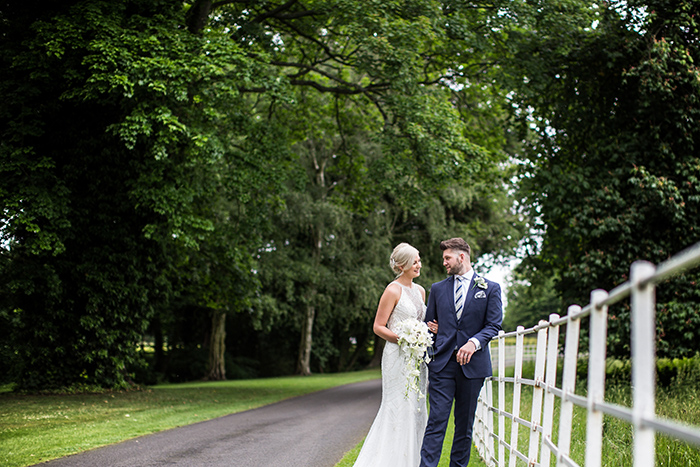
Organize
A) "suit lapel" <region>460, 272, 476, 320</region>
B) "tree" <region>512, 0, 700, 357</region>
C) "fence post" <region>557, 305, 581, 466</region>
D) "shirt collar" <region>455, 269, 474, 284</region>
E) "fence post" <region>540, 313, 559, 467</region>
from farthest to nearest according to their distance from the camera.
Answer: "tree" <region>512, 0, 700, 357</region>
"shirt collar" <region>455, 269, 474, 284</region>
"suit lapel" <region>460, 272, 476, 320</region>
"fence post" <region>540, 313, 559, 467</region>
"fence post" <region>557, 305, 581, 466</region>

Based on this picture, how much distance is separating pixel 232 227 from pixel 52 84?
689 centimetres

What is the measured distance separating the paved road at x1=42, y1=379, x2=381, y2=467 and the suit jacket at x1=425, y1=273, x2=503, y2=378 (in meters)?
2.60

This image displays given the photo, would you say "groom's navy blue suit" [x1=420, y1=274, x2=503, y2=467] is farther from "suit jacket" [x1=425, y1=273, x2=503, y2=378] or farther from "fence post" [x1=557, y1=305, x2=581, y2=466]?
"fence post" [x1=557, y1=305, x2=581, y2=466]

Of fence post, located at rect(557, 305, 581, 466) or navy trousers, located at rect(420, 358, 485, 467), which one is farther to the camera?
navy trousers, located at rect(420, 358, 485, 467)

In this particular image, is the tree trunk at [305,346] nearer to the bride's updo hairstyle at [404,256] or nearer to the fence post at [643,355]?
the bride's updo hairstyle at [404,256]

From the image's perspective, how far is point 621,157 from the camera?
14680mm

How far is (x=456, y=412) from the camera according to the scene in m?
5.35

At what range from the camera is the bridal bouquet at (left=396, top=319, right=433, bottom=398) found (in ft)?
19.0

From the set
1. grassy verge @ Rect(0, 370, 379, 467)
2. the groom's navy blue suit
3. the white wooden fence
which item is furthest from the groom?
grassy verge @ Rect(0, 370, 379, 467)

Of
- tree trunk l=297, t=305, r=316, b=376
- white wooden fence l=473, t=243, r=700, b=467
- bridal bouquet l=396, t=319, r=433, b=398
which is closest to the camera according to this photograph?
white wooden fence l=473, t=243, r=700, b=467

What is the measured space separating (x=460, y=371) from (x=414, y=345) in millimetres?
630

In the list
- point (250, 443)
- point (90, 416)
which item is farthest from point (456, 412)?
point (90, 416)

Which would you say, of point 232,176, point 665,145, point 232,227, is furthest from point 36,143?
point 665,145

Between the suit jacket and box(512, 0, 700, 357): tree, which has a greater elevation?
box(512, 0, 700, 357): tree
